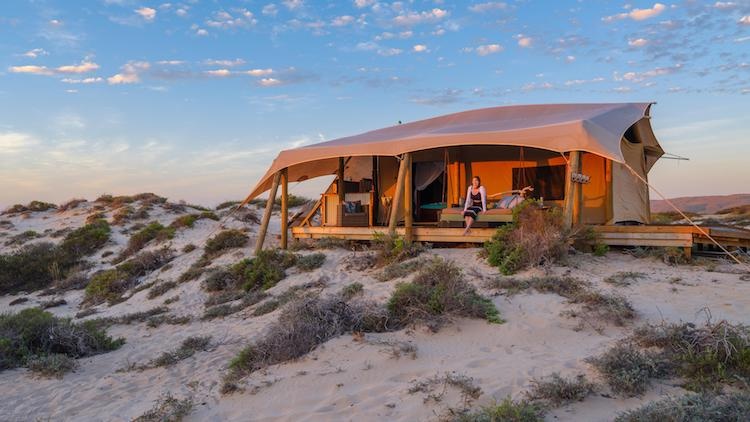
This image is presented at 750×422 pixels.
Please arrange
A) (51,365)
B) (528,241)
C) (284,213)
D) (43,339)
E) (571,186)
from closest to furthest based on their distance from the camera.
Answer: (51,365), (43,339), (528,241), (571,186), (284,213)

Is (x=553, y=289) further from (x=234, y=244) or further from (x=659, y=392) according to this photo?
(x=234, y=244)

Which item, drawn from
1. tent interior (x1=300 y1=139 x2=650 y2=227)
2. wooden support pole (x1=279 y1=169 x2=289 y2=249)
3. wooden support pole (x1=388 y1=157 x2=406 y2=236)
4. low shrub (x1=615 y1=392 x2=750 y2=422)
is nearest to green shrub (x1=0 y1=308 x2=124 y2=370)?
wooden support pole (x1=388 y1=157 x2=406 y2=236)

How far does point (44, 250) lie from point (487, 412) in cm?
1708

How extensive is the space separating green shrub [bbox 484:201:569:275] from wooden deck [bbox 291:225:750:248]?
0.92 m

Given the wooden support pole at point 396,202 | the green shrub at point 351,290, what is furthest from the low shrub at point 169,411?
the wooden support pole at point 396,202

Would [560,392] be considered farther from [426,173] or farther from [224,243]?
[224,243]

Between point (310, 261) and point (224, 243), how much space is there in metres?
4.17

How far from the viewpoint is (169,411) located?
17.0 feet

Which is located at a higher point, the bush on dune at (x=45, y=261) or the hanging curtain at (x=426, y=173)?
the hanging curtain at (x=426, y=173)

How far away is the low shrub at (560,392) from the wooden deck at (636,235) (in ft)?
19.6

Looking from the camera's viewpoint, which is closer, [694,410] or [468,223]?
[694,410]

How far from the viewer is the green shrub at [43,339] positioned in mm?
7188

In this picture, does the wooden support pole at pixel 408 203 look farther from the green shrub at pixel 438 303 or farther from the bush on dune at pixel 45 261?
the bush on dune at pixel 45 261

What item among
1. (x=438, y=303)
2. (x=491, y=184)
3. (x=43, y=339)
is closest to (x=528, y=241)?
(x=438, y=303)
